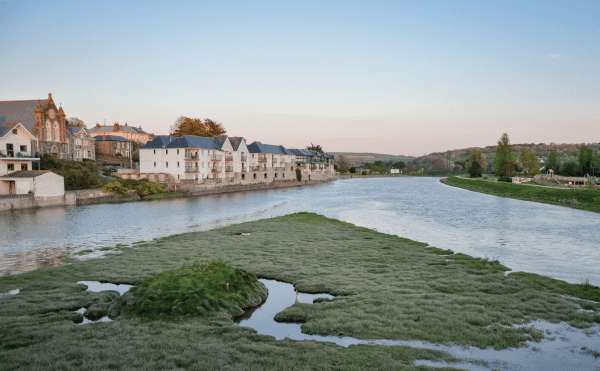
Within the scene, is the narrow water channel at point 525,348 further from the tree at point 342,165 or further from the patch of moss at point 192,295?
the tree at point 342,165

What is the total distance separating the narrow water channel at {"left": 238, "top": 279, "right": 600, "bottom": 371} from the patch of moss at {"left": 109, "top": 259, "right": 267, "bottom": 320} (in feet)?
3.31

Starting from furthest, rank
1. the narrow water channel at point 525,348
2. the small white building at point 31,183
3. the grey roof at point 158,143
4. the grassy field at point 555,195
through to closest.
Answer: the grey roof at point 158,143
the grassy field at point 555,195
the small white building at point 31,183
the narrow water channel at point 525,348

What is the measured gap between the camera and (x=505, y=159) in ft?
285

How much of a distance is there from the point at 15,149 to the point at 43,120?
527 inches

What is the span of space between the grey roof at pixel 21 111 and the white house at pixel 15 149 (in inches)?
360

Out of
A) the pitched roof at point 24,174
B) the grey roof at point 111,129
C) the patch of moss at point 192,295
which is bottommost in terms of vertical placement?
the patch of moss at point 192,295

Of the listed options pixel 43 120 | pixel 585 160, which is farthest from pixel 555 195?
pixel 43 120

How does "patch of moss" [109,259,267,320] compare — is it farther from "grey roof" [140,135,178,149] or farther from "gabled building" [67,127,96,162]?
"gabled building" [67,127,96,162]

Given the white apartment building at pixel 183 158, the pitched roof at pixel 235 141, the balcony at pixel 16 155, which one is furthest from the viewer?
the pitched roof at pixel 235 141

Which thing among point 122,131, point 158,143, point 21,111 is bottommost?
point 158,143

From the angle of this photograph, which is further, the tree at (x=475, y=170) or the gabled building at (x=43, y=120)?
the tree at (x=475, y=170)

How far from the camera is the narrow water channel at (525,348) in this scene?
313 inches

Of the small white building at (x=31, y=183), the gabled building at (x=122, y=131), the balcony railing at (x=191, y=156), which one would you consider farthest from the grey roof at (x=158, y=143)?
the gabled building at (x=122, y=131)

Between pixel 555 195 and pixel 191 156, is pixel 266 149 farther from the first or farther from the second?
pixel 555 195
